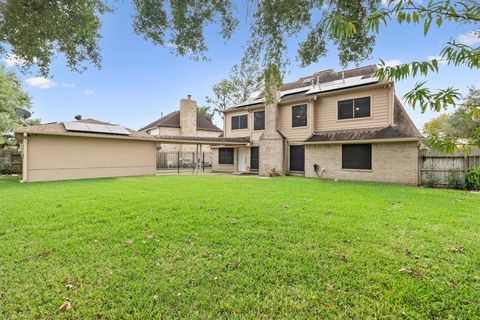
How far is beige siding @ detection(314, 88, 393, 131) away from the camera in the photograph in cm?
1330

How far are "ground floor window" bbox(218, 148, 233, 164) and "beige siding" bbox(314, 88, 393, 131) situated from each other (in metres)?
7.53

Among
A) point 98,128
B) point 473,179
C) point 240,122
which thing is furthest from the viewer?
point 240,122

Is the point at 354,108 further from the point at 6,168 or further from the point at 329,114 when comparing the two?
the point at 6,168

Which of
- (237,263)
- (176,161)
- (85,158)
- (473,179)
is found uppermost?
(85,158)

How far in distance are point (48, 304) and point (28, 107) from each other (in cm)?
2710

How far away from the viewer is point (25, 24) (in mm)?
3625

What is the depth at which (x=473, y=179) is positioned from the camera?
1042cm

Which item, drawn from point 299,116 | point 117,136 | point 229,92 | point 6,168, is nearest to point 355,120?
point 299,116

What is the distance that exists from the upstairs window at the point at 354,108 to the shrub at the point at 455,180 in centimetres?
469

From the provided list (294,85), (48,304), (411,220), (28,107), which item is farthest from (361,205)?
(28,107)

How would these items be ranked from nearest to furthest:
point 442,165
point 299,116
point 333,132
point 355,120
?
point 442,165 < point 355,120 < point 333,132 < point 299,116

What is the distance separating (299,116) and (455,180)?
337 inches

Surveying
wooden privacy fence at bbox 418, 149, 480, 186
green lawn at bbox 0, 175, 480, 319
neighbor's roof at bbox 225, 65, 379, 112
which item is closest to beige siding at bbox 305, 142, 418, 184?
wooden privacy fence at bbox 418, 149, 480, 186

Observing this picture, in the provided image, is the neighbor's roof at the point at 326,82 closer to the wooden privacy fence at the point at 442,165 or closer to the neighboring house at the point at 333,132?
the neighboring house at the point at 333,132
